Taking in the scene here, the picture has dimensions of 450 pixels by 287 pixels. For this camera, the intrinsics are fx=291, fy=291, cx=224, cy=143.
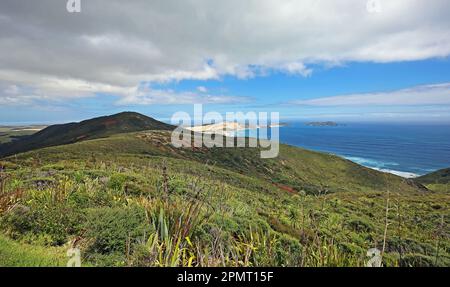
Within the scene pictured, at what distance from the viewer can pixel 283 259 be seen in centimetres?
502

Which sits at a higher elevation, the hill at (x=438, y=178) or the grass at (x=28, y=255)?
the grass at (x=28, y=255)

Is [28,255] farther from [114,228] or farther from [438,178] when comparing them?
[438,178]

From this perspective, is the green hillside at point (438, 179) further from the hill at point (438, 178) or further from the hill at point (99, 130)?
the hill at point (99, 130)

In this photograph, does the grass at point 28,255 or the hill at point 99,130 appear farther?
the hill at point 99,130

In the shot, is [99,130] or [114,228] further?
[99,130]

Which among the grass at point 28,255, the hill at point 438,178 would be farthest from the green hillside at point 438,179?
the grass at point 28,255

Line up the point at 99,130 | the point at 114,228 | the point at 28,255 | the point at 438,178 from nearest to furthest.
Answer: the point at 28,255 → the point at 114,228 → the point at 99,130 → the point at 438,178

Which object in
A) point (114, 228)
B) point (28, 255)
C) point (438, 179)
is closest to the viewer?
point (28, 255)

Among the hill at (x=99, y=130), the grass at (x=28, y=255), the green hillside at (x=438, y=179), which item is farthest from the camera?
the green hillside at (x=438, y=179)

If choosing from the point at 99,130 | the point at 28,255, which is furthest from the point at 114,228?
the point at 99,130

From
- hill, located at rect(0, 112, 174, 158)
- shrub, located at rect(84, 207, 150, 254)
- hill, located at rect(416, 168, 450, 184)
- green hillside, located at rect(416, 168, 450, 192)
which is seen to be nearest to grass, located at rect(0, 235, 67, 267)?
shrub, located at rect(84, 207, 150, 254)

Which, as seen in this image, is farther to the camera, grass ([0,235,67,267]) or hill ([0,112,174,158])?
hill ([0,112,174,158])

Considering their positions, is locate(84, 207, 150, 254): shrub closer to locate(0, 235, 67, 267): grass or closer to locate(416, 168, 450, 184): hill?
locate(0, 235, 67, 267): grass
